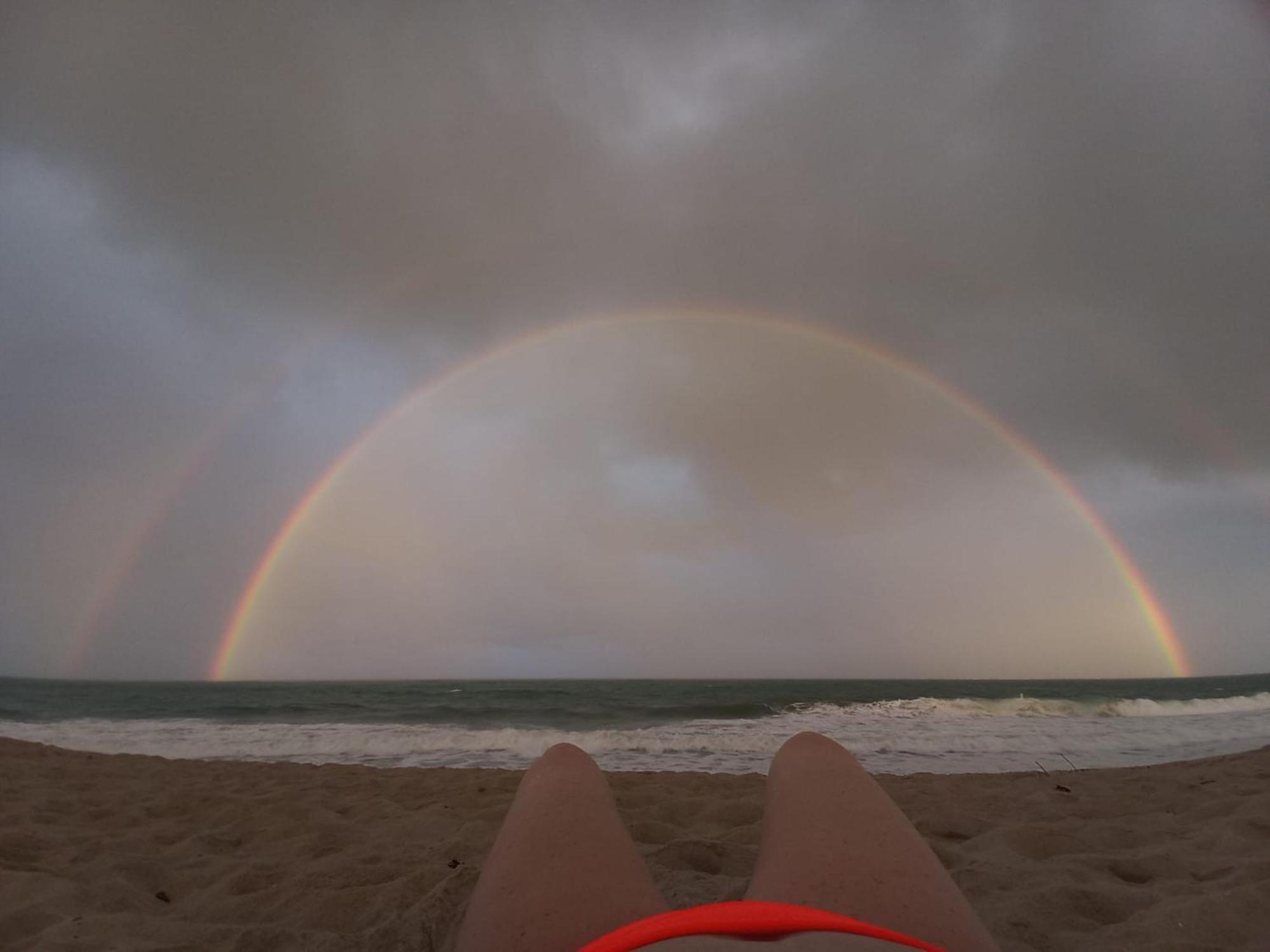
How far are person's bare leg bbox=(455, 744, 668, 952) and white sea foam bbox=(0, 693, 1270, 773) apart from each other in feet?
16.5

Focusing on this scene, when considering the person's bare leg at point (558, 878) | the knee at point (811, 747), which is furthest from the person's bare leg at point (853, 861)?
the person's bare leg at point (558, 878)

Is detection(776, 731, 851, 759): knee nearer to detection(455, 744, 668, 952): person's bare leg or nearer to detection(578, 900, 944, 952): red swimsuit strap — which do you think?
detection(455, 744, 668, 952): person's bare leg

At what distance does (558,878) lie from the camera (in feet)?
4.62

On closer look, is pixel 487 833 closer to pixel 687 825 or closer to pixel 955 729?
pixel 687 825

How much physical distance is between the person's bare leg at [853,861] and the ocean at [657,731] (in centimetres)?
622

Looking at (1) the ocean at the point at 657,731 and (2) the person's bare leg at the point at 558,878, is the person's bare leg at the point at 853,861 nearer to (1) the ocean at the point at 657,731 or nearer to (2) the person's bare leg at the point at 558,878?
(2) the person's bare leg at the point at 558,878

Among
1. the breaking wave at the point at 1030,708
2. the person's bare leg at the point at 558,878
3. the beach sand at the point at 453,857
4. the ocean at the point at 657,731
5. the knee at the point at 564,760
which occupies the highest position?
the knee at the point at 564,760

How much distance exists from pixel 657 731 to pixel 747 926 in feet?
38.8

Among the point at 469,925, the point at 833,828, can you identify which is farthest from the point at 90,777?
the point at 833,828

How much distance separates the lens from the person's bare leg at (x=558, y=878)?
132cm

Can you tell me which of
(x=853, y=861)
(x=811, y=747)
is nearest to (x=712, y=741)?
(x=811, y=747)

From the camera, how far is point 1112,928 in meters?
2.17

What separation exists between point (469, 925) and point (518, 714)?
1668 cm

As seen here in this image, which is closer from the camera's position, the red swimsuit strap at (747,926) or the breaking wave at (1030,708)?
the red swimsuit strap at (747,926)
